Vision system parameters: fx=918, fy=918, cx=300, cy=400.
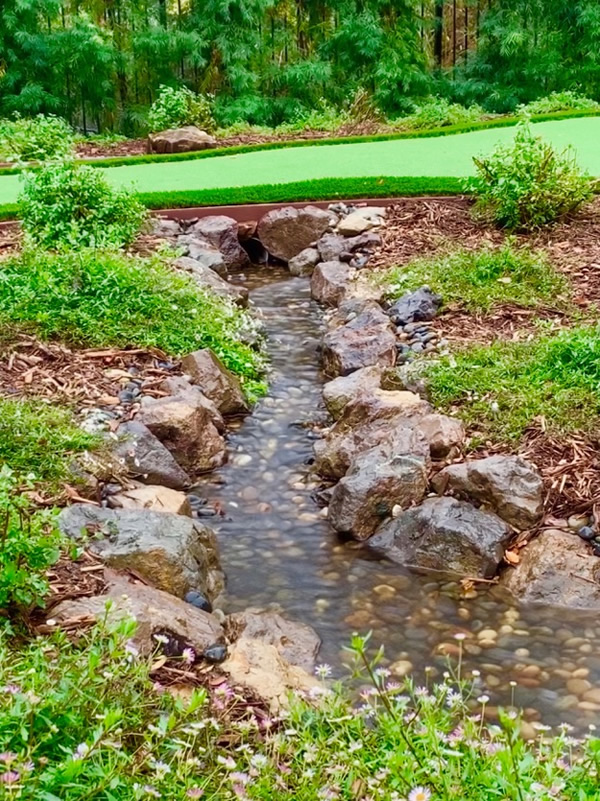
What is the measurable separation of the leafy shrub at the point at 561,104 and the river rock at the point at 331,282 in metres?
7.20

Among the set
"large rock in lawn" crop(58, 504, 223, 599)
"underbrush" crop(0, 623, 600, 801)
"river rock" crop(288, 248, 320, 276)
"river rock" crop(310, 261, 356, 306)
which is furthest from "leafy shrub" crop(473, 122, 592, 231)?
"underbrush" crop(0, 623, 600, 801)

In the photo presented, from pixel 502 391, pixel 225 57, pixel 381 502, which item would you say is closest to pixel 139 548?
pixel 381 502

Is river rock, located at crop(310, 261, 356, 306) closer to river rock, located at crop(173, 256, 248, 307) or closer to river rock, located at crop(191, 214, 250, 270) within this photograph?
river rock, located at crop(173, 256, 248, 307)

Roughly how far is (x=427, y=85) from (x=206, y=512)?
1351cm

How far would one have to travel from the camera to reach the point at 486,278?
6.32 meters

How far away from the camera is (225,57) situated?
15.2 meters

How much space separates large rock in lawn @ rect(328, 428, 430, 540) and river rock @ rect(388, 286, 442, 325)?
1919mm

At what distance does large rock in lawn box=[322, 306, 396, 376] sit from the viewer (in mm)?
5527

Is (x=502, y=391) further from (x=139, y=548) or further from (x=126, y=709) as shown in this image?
(x=126, y=709)

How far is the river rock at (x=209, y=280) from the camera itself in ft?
21.7

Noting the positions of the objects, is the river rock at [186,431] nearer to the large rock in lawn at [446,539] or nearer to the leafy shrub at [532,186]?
the large rock in lawn at [446,539]

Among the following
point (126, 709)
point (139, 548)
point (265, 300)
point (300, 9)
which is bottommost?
point (265, 300)

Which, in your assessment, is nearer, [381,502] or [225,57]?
[381,502]

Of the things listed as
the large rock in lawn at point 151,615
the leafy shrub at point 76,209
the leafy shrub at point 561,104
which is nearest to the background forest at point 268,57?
the leafy shrub at point 561,104
